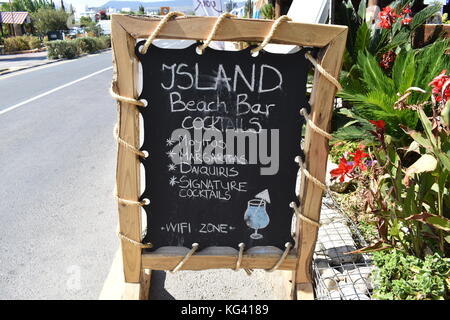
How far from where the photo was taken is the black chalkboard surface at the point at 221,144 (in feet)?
5.76

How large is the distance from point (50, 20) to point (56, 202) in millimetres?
44042

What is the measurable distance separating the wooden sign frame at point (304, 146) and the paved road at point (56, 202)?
27.9 inches

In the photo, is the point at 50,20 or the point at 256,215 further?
the point at 50,20

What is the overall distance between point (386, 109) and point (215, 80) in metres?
1.52

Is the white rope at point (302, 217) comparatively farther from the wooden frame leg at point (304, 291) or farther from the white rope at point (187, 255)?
the white rope at point (187, 255)

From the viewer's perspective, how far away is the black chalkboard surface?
1756 mm

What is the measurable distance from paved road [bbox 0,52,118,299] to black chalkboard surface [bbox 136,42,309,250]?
0.94 metres

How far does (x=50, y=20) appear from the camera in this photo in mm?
41625

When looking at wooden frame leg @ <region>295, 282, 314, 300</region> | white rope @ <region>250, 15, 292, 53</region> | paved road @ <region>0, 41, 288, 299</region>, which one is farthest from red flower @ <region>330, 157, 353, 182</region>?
paved road @ <region>0, 41, 288, 299</region>

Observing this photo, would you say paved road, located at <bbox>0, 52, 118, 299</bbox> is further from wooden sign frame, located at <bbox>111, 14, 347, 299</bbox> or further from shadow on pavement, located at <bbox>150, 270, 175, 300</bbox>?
wooden sign frame, located at <bbox>111, 14, 347, 299</bbox>

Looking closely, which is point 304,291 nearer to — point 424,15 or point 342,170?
point 342,170

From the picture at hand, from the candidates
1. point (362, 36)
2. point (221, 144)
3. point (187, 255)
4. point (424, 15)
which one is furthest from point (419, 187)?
point (424, 15)
